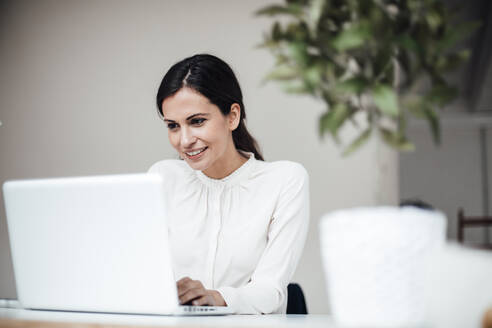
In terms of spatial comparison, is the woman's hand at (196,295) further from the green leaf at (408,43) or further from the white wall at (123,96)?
the white wall at (123,96)

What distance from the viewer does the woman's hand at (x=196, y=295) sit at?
134cm

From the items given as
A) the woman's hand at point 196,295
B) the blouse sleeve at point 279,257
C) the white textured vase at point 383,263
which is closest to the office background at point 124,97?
the blouse sleeve at point 279,257

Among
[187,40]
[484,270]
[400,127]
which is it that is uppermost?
[187,40]

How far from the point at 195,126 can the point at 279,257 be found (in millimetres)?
513

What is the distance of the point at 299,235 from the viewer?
5.53 feet

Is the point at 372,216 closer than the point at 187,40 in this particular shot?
Yes

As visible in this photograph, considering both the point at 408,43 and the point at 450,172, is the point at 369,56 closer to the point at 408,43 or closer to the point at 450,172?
the point at 408,43

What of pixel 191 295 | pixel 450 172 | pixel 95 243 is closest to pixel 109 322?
pixel 95 243

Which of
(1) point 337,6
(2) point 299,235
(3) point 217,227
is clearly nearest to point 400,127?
(1) point 337,6

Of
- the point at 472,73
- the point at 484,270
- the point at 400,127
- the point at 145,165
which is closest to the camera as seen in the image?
the point at 484,270

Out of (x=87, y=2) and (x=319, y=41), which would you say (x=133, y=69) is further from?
(x=319, y=41)

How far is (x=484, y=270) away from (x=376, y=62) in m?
0.39

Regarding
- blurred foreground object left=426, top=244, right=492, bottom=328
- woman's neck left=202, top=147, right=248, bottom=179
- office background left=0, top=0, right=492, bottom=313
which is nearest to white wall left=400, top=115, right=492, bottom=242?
office background left=0, top=0, right=492, bottom=313

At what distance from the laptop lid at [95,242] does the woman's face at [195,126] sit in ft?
2.30
